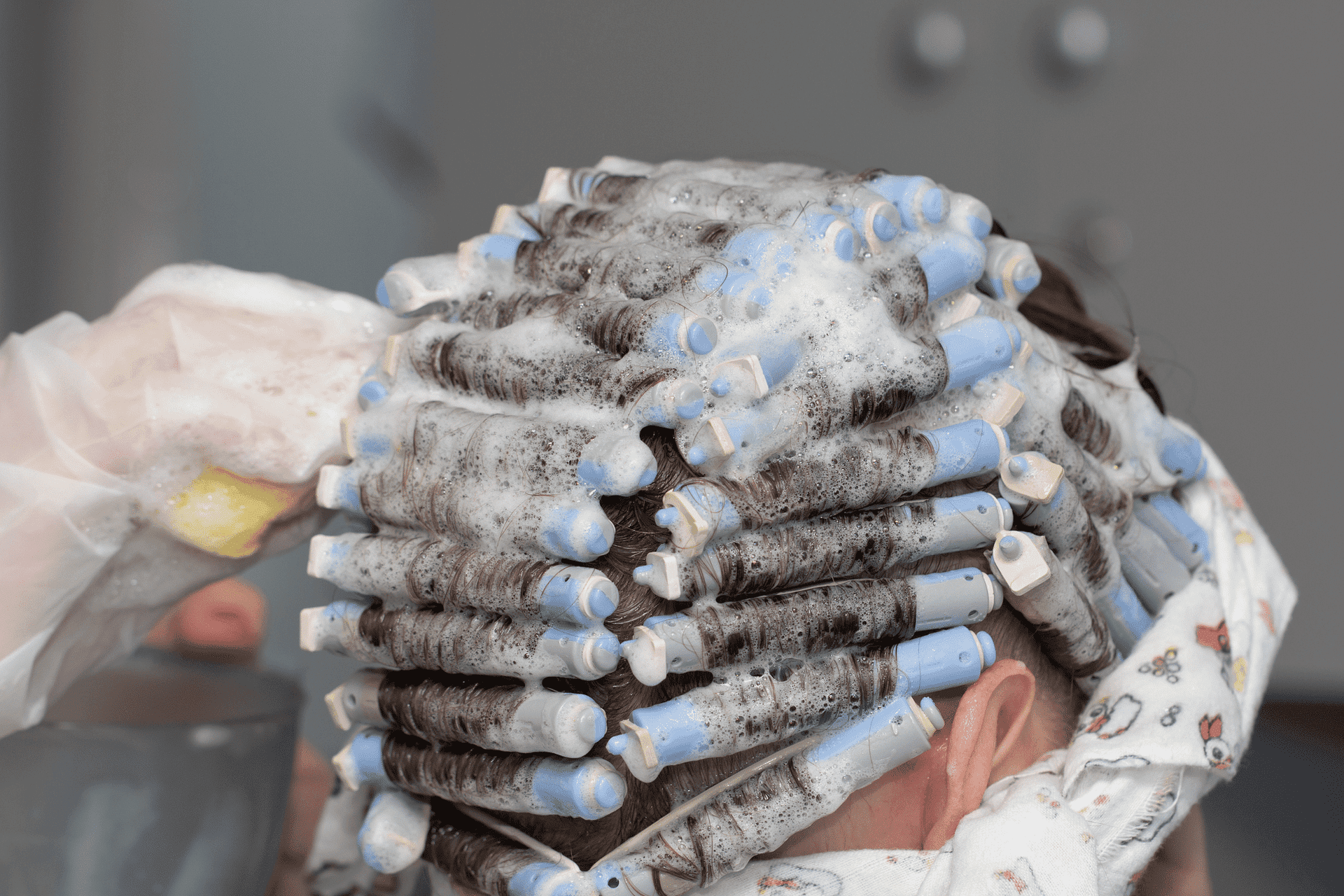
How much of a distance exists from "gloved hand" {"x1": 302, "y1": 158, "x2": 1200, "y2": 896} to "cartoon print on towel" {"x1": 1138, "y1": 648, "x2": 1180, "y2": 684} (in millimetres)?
52

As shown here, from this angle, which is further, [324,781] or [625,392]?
[324,781]

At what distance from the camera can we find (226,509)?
0.72 m

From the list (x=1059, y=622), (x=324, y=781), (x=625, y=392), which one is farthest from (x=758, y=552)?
(x=324, y=781)

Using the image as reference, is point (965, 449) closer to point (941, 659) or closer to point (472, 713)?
point (941, 659)

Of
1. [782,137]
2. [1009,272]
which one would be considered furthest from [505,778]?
[782,137]

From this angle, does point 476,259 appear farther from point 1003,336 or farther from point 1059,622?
point 1059,622

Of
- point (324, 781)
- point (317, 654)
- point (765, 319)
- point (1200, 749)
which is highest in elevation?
point (765, 319)

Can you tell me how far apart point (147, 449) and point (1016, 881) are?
0.58 m

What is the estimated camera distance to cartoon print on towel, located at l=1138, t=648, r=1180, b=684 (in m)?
0.71

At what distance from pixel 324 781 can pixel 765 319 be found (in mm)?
988

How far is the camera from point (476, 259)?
0.72 metres

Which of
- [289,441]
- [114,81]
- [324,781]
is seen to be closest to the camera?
[289,441]

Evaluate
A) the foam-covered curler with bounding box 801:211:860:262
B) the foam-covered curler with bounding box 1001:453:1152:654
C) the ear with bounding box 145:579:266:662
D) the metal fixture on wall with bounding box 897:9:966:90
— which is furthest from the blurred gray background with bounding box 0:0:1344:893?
the foam-covered curler with bounding box 801:211:860:262

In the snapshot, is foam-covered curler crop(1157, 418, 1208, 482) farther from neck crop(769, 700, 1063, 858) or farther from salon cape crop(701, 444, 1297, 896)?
neck crop(769, 700, 1063, 858)
